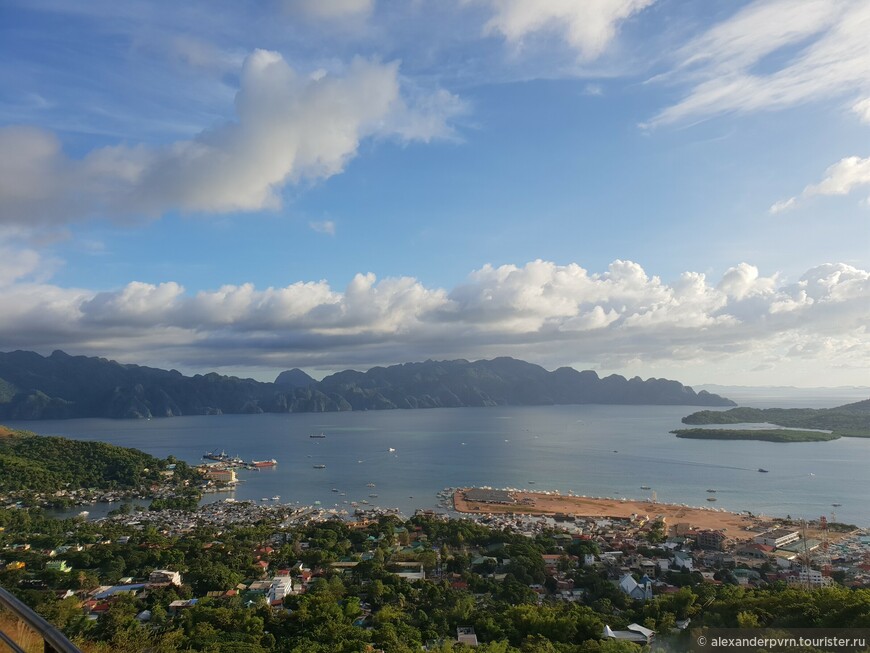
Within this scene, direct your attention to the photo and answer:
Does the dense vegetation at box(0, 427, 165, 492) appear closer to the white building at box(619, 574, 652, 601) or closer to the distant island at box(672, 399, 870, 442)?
the white building at box(619, 574, 652, 601)

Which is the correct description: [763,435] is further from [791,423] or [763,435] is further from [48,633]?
[48,633]

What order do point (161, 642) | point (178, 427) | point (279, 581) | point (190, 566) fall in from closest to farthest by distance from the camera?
point (161, 642), point (279, 581), point (190, 566), point (178, 427)

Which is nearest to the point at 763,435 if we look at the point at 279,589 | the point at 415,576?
the point at 415,576

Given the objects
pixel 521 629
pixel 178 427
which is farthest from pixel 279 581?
pixel 178 427

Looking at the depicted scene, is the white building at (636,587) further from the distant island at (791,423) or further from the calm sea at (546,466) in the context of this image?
the distant island at (791,423)

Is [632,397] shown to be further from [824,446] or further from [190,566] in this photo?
[190,566]

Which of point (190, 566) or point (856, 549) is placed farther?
point (856, 549)
